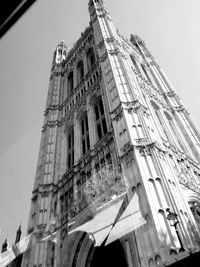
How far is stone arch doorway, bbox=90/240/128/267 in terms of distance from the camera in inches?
427

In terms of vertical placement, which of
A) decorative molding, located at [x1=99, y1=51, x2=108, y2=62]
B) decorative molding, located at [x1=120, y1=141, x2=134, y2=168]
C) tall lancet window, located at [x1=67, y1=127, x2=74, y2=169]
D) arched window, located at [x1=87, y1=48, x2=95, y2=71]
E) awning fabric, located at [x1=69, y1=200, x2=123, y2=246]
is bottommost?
awning fabric, located at [x1=69, y1=200, x2=123, y2=246]

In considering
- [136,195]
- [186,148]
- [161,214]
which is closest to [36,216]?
[136,195]

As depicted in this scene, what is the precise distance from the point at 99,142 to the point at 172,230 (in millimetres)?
8925

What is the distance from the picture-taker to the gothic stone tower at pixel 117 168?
9.04 meters

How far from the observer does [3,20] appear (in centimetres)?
214

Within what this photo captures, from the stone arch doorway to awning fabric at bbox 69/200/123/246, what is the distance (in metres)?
1.16

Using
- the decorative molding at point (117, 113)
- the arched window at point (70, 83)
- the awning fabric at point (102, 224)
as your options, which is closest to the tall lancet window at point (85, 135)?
the decorative molding at point (117, 113)

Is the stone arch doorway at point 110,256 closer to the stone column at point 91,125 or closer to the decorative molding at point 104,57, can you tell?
the stone column at point 91,125

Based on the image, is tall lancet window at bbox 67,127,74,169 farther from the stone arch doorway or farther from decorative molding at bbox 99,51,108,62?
the stone arch doorway

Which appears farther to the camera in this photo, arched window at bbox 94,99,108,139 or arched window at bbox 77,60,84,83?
arched window at bbox 77,60,84,83

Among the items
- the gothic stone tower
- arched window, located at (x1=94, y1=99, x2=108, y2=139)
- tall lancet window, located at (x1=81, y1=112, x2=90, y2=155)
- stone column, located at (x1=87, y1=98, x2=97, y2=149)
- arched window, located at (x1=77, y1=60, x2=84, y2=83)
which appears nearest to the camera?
the gothic stone tower

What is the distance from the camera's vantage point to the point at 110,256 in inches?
445

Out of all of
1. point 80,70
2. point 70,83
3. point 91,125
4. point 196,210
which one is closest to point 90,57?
point 80,70

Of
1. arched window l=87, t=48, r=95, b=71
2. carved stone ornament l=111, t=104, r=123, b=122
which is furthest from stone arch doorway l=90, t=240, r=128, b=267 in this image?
arched window l=87, t=48, r=95, b=71
